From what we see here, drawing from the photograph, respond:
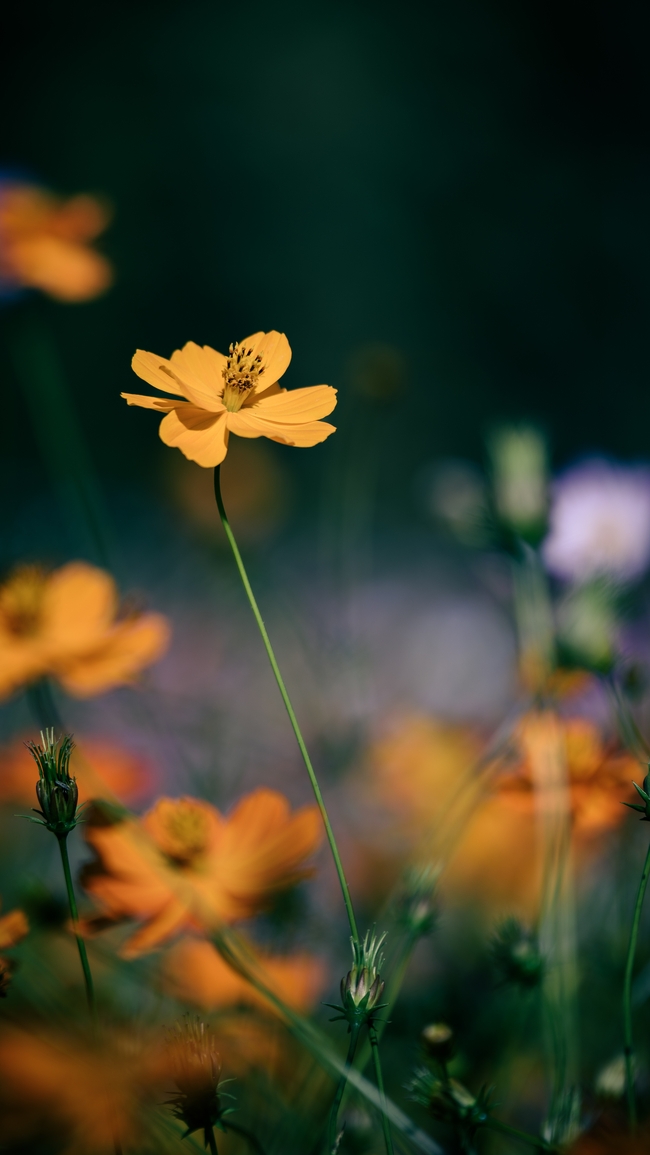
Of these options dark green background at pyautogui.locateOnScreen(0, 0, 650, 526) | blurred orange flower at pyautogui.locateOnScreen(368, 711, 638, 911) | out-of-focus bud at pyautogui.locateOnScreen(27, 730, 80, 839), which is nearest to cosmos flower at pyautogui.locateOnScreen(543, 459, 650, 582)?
blurred orange flower at pyautogui.locateOnScreen(368, 711, 638, 911)

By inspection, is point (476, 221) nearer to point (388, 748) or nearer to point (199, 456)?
point (388, 748)

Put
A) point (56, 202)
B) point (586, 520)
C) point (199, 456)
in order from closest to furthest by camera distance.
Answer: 1. point (199, 456)
2. point (586, 520)
3. point (56, 202)

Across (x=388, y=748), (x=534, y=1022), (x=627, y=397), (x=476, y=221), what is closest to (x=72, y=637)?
(x=388, y=748)

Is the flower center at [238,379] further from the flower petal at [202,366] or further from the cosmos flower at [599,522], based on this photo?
the cosmos flower at [599,522]

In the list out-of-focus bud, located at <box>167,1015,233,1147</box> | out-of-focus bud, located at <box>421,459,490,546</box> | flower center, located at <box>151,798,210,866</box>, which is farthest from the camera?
out-of-focus bud, located at <box>421,459,490,546</box>

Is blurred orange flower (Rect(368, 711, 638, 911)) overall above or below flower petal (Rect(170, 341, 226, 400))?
below

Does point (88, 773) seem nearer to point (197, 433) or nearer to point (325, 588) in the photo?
point (197, 433)

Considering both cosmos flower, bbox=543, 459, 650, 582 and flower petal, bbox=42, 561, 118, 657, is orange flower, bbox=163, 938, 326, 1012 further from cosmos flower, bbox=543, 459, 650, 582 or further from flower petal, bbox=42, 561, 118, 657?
cosmos flower, bbox=543, 459, 650, 582
